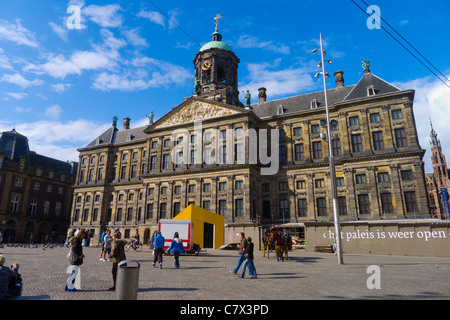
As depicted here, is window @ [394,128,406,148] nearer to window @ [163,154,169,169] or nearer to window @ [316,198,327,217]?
window @ [316,198,327,217]

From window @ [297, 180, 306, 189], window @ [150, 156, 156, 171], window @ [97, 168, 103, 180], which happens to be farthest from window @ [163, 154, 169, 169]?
window @ [297, 180, 306, 189]

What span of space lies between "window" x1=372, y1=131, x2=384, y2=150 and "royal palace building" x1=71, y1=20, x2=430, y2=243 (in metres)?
0.12

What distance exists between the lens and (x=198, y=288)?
9.31m

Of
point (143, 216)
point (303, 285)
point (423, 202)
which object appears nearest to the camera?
point (303, 285)

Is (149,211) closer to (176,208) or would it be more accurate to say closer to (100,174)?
(176,208)

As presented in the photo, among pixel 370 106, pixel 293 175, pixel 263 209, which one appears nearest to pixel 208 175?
pixel 263 209

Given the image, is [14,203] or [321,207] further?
[14,203]

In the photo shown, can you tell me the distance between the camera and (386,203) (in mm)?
35281

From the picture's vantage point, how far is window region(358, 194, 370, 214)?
119 feet

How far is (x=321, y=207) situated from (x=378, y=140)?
11539 mm

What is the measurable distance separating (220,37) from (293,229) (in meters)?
→ 37.7

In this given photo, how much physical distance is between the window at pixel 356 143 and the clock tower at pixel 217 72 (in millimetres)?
20678

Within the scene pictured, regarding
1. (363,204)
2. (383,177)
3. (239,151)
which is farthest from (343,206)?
(239,151)
